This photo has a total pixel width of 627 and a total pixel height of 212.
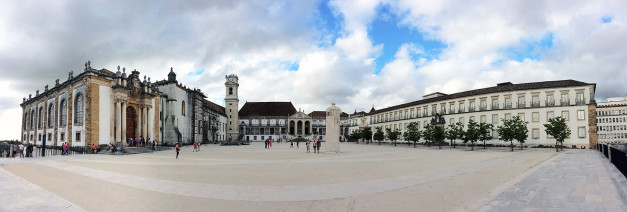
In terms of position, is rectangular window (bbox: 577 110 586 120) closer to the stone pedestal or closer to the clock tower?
the stone pedestal

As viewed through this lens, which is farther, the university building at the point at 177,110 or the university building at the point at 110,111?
the university building at the point at 177,110

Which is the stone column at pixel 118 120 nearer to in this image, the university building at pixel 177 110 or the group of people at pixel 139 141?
the university building at pixel 177 110

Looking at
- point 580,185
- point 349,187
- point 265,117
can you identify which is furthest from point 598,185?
point 265,117

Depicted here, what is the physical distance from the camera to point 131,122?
33000 mm

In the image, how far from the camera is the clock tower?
2943 inches

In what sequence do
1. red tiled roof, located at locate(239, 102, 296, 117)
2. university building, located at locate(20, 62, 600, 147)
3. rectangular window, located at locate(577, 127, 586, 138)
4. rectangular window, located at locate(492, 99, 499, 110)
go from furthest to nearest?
red tiled roof, located at locate(239, 102, 296, 117)
rectangular window, located at locate(492, 99, 499, 110)
rectangular window, located at locate(577, 127, 586, 138)
university building, located at locate(20, 62, 600, 147)

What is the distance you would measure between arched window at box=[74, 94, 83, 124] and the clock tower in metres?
45.2

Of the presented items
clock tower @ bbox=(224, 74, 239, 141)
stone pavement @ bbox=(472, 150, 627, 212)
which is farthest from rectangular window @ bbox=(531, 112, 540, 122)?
clock tower @ bbox=(224, 74, 239, 141)

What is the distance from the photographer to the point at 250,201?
6.95 meters

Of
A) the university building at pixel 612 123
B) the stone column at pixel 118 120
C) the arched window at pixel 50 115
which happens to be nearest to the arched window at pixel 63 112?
the arched window at pixel 50 115

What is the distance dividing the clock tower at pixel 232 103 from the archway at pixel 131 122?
135ft

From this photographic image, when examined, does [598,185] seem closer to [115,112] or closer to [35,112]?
[115,112]

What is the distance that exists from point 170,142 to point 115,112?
11.8m

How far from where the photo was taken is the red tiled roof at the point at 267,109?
96938mm
